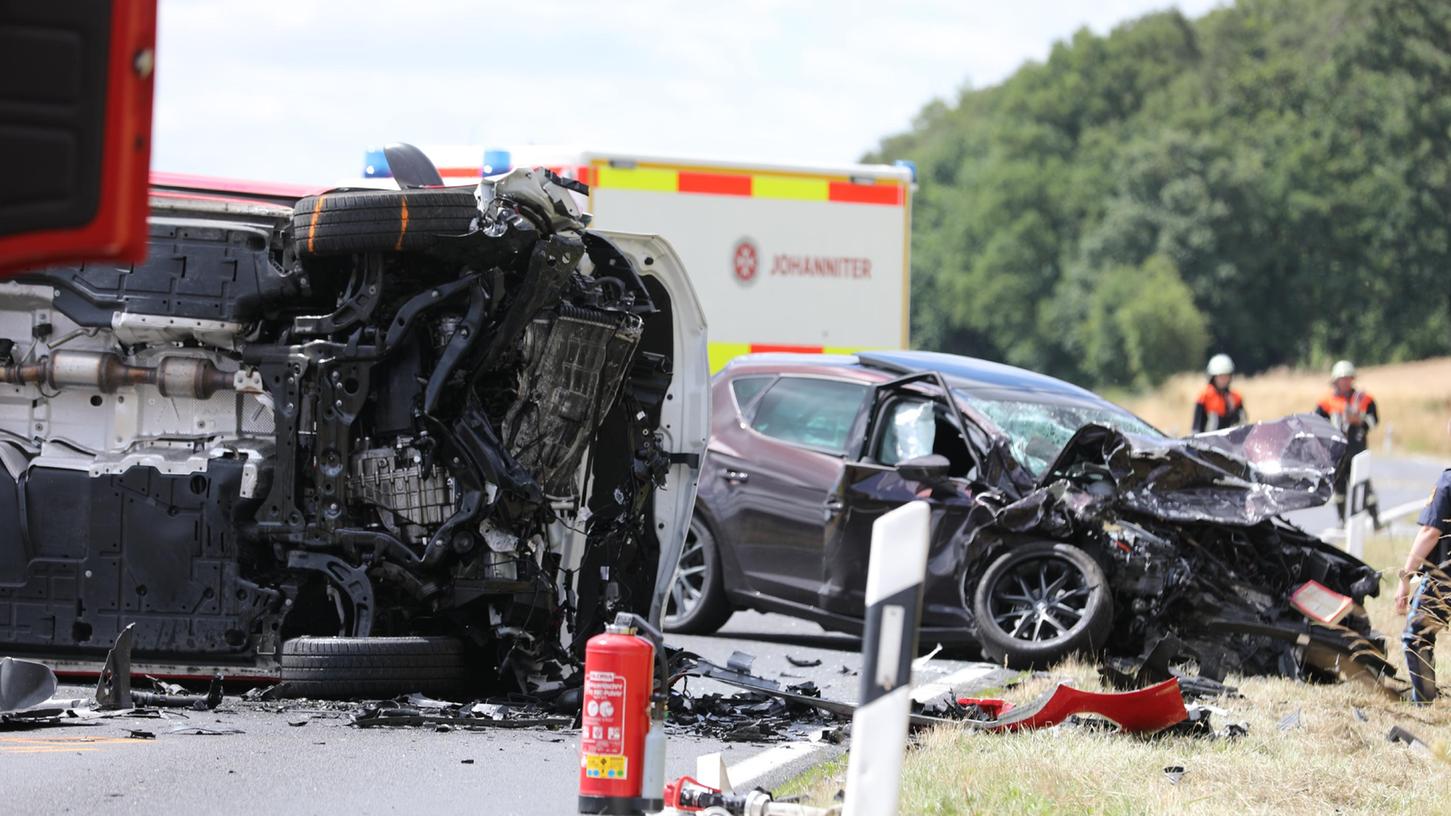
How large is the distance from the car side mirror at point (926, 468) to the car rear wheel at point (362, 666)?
3314 mm

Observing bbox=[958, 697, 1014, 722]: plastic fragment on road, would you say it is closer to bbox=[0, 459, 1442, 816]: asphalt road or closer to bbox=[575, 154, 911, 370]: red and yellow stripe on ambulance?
bbox=[0, 459, 1442, 816]: asphalt road

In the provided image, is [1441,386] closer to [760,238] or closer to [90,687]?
[760,238]

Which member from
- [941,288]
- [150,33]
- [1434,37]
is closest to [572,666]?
[150,33]

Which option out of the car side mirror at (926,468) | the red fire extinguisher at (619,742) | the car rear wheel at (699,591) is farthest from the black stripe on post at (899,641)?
the car rear wheel at (699,591)

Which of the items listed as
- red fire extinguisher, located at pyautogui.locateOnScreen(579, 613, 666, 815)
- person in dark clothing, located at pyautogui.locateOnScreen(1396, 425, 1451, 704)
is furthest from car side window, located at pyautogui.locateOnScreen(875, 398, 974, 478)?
red fire extinguisher, located at pyautogui.locateOnScreen(579, 613, 666, 815)

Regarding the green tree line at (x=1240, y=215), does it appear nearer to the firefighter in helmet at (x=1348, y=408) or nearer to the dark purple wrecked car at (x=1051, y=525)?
the firefighter in helmet at (x=1348, y=408)

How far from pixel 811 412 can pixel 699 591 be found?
1264mm

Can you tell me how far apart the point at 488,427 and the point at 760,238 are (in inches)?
318

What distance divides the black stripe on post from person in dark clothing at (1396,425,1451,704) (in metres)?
5.15

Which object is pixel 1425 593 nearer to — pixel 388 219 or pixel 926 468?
pixel 926 468

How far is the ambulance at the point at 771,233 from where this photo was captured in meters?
15.3

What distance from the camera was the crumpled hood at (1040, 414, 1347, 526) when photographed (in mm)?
9852

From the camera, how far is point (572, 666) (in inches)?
336

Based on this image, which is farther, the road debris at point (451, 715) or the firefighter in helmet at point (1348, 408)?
the firefighter in helmet at point (1348, 408)
